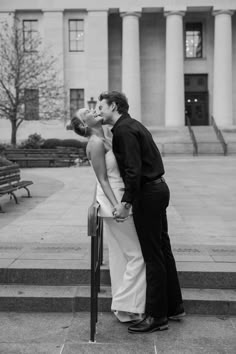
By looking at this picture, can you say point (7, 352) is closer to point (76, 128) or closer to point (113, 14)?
point (76, 128)

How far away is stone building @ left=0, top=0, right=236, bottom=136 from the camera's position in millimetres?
38562

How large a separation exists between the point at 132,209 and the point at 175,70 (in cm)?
3604

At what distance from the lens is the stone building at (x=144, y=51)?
3856 centimetres

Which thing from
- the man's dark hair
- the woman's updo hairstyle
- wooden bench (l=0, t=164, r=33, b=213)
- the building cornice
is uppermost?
the building cornice

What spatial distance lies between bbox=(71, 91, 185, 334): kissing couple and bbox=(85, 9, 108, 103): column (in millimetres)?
35535

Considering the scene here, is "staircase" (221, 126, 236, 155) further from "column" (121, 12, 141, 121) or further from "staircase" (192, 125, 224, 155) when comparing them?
"column" (121, 12, 141, 121)

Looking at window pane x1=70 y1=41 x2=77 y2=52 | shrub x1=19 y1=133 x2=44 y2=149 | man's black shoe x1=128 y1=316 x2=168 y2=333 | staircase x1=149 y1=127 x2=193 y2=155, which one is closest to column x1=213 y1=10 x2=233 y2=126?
staircase x1=149 y1=127 x2=193 y2=155

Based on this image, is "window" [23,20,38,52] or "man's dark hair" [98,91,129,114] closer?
"man's dark hair" [98,91,129,114]

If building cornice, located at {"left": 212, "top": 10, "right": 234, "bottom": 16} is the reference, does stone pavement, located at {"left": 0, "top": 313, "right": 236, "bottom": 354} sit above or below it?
below

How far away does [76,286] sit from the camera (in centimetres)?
488

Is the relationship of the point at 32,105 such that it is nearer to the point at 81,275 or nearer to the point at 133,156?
the point at 81,275

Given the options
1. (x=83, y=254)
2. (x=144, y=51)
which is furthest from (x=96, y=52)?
(x=83, y=254)

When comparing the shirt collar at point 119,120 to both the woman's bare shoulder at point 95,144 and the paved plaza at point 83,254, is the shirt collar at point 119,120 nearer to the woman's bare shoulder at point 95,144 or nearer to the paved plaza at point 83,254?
the woman's bare shoulder at point 95,144

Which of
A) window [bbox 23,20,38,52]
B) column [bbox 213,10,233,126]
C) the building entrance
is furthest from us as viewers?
the building entrance
